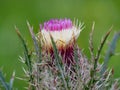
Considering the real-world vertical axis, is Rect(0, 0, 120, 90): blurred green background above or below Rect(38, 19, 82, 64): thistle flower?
above

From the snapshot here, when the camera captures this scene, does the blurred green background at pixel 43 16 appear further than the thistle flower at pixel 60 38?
Yes

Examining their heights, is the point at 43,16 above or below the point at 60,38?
above

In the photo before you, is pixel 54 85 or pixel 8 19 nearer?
pixel 54 85

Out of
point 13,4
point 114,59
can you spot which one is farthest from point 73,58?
point 13,4

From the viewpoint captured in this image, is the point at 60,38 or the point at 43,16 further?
the point at 43,16

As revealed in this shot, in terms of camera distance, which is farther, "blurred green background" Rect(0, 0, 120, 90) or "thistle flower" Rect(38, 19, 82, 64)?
"blurred green background" Rect(0, 0, 120, 90)

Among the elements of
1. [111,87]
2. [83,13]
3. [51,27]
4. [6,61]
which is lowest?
[111,87]

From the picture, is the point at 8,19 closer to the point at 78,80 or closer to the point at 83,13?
the point at 83,13

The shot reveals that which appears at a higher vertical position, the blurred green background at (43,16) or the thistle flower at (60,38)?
the blurred green background at (43,16)
